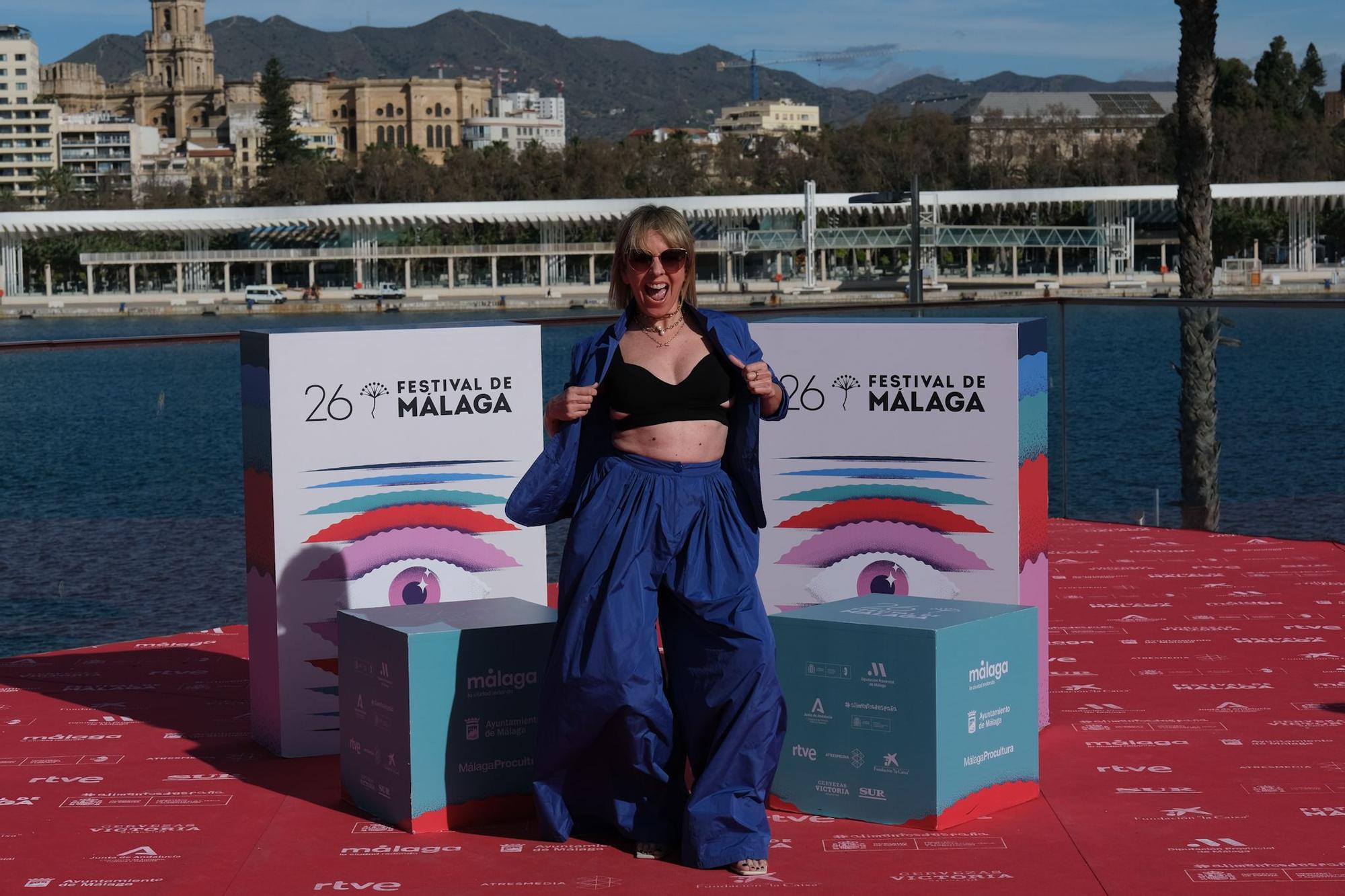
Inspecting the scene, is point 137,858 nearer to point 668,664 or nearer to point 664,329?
point 668,664

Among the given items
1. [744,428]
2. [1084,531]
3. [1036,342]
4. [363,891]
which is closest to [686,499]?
[744,428]

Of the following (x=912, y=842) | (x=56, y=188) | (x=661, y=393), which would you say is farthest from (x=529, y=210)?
(x=912, y=842)

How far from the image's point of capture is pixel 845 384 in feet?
13.2

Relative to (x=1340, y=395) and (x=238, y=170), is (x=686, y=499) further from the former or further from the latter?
(x=238, y=170)

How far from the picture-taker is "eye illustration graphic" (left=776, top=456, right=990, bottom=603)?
13.0 ft

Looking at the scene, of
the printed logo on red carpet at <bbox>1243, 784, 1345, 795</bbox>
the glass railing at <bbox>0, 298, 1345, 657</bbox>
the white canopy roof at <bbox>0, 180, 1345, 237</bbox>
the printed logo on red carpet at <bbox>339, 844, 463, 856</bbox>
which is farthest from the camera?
the white canopy roof at <bbox>0, 180, 1345, 237</bbox>

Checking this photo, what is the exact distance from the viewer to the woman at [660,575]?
120 inches

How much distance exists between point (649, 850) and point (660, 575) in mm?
501

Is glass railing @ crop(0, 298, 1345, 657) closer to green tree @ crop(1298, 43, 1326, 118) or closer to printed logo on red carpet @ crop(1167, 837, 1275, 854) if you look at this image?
printed logo on red carpet @ crop(1167, 837, 1275, 854)

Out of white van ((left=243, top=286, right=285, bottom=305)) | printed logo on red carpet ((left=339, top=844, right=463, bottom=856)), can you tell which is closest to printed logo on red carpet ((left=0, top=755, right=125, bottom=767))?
printed logo on red carpet ((left=339, top=844, right=463, bottom=856))

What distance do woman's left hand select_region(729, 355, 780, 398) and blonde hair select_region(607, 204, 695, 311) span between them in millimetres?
174

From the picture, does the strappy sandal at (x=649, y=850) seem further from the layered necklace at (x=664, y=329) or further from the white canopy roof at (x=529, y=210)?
the white canopy roof at (x=529, y=210)

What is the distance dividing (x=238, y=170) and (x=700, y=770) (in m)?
130

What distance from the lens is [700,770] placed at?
122 inches
